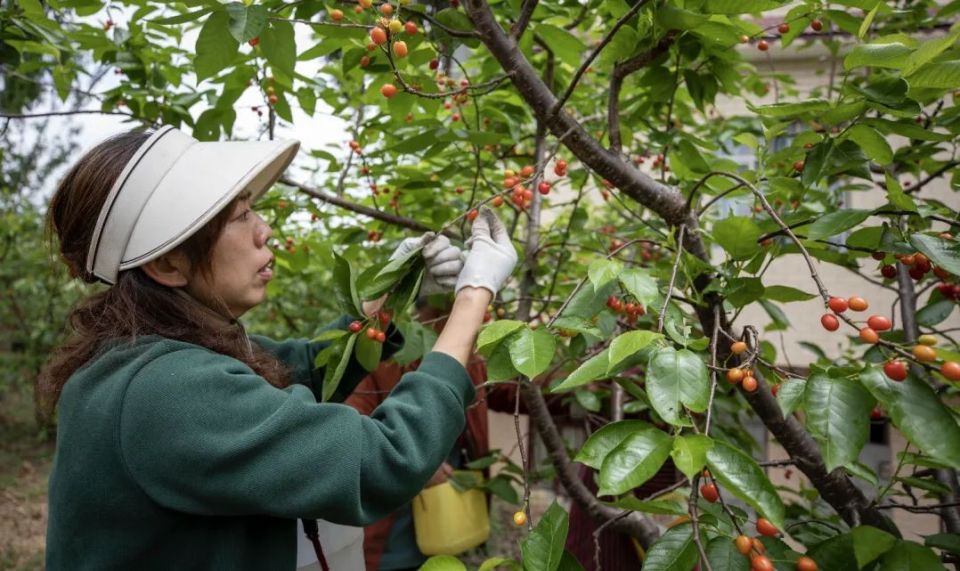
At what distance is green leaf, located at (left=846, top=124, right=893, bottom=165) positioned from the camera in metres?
1.28

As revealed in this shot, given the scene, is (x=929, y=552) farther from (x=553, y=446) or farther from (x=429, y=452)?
(x=553, y=446)

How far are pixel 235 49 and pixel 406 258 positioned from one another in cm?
65

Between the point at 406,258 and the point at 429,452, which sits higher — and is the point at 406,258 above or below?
above

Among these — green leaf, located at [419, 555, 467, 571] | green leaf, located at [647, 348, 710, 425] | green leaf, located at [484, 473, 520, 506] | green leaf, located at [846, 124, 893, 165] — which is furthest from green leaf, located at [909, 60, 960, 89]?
green leaf, located at [484, 473, 520, 506]

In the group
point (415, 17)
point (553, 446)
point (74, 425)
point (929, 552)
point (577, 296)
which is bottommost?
point (553, 446)

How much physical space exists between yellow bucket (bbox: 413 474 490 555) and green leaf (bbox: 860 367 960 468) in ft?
7.32

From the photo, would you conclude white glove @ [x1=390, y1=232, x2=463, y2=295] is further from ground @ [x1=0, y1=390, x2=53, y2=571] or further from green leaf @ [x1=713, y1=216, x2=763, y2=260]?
ground @ [x1=0, y1=390, x2=53, y2=571]

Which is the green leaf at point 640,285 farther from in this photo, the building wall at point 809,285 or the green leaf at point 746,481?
the building wall at point 809,285

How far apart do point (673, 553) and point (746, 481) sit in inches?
7.5

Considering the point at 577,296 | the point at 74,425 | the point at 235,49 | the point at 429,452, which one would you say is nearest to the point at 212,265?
the point at 74,425

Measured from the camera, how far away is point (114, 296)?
1462mm

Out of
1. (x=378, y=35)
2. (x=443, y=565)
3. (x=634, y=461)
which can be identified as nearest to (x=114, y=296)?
(x=378, y=35)

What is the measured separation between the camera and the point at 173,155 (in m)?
1.45

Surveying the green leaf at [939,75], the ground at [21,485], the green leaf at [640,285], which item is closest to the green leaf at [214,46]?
the green leaf at [640,285]
